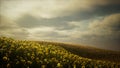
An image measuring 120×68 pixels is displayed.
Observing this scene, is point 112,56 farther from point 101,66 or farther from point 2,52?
point 2,52

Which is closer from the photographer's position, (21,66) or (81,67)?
(21,66)

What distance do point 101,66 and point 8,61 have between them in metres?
7.75

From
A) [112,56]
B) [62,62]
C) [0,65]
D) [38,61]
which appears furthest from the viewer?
[112,56]

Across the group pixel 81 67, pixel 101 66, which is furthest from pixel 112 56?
pixel 81 67

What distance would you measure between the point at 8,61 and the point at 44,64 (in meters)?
2.24

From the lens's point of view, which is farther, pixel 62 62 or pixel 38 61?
pixel 62 62

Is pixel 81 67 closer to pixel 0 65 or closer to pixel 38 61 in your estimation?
pixel 38 61

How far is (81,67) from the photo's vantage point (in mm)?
15125

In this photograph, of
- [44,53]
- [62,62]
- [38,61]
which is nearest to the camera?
[38,61]

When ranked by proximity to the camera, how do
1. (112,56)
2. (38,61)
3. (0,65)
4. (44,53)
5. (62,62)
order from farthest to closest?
(112,56) < (44,53) < (62,62) < (38,61) < (0,65)

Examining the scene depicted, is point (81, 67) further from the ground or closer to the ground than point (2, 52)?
closer to the ground

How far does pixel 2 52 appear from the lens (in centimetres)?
1366

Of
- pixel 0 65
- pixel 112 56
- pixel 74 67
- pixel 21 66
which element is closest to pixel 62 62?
pixel 74 67

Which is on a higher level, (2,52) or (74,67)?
(2,52)
